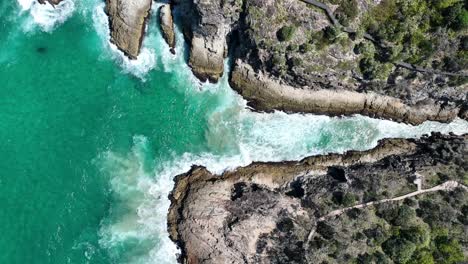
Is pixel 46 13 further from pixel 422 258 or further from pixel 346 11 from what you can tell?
pixel 422 258

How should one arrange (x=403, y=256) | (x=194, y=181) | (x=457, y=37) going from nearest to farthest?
(x=403, y=256), (x=457, y=37), (x=194, y=181)

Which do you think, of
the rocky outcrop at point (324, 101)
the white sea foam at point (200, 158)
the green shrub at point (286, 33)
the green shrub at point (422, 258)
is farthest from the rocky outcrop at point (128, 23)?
the green shrub at point (422, 258)

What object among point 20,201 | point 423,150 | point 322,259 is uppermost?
point 423,150

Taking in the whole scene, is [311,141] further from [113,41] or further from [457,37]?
[113,41]

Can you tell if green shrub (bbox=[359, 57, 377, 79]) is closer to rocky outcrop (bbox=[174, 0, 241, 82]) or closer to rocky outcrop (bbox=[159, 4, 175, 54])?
rocky outcrop (bbox=[174, 0, 241, 82])

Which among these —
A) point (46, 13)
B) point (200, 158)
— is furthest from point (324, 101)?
point (46, 13)

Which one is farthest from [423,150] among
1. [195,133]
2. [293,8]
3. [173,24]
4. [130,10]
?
[130,10]
